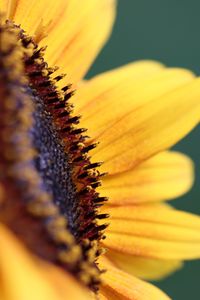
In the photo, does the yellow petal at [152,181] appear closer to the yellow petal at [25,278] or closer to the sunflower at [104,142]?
the sunflower at [104,142]

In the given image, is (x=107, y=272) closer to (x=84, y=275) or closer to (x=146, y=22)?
(x=84, y=275)

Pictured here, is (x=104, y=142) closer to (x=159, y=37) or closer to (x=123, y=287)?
(x=123, y=287)

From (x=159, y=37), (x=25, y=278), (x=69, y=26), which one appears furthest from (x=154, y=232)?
(x=159, y=37)

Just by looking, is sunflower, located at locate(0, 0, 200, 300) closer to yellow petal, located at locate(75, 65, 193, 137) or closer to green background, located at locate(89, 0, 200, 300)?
yellow petal, located at locate(75, 65, 193, 137)

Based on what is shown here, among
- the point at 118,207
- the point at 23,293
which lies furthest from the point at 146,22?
the point at 23,293

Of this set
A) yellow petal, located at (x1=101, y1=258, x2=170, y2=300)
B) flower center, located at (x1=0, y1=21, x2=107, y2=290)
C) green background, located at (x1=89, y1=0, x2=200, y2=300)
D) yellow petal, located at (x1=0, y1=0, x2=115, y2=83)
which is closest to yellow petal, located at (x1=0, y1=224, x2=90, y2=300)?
Answer: flower center, located at (x1=0, y1=21, x2=107, y2=290)

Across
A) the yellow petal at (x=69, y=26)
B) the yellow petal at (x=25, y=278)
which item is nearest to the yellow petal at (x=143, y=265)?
the yellow petal at (x=69, y=26)

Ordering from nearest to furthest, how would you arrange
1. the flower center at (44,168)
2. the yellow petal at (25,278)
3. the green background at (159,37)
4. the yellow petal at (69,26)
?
the yellow petal at (25,278) < the flower center at (44,168) < the yellow petal at (69,26) < the green background at (159,37)

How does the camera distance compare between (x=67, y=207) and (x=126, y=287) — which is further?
(x=126, y=287)
